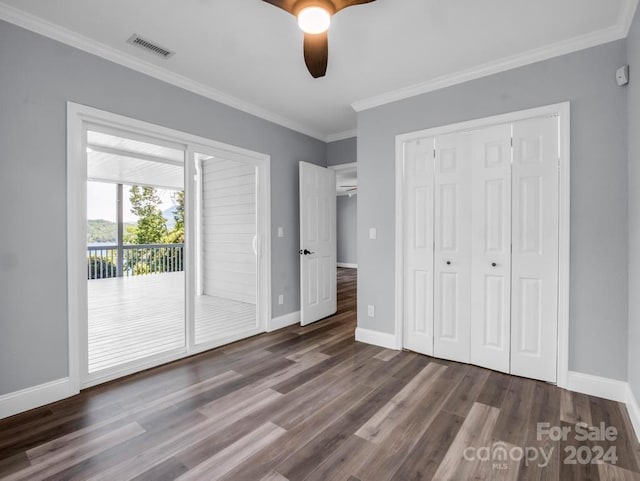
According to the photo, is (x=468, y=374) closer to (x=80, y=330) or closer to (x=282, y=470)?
(x=282, y=470)

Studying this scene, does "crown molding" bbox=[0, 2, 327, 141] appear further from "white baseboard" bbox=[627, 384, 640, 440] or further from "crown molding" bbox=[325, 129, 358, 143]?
"white baseboard" bbox=[627, 384, 640, 440]

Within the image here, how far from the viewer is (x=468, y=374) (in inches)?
110

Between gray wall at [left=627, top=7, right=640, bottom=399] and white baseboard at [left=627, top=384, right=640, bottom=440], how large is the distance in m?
0.05

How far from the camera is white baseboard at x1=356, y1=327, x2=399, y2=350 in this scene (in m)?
3.44

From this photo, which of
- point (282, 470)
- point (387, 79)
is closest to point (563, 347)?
point (282, 470)

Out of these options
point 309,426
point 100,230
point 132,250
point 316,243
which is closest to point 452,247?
point 316,243

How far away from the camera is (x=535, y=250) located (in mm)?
2641

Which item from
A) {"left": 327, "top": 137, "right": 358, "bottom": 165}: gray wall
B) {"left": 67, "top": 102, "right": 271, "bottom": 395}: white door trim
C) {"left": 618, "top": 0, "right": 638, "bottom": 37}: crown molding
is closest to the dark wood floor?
{"left": 67, "top": 102, "right": 271, "bottom": 395}: white door trim

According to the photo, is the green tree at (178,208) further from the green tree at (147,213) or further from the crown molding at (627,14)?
the crown molding at (627,14)

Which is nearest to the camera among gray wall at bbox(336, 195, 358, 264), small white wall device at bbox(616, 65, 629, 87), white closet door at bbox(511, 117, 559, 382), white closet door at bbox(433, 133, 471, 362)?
small white wall device at bbox(616, 65, 629, 87)

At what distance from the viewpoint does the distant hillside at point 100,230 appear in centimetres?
300

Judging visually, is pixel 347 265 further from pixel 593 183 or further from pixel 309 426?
pixel 309 426

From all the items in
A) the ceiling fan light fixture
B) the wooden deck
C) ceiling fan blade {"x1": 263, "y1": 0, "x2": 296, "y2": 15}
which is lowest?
the wooden deck

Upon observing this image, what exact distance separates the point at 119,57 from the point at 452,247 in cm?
→ 334
